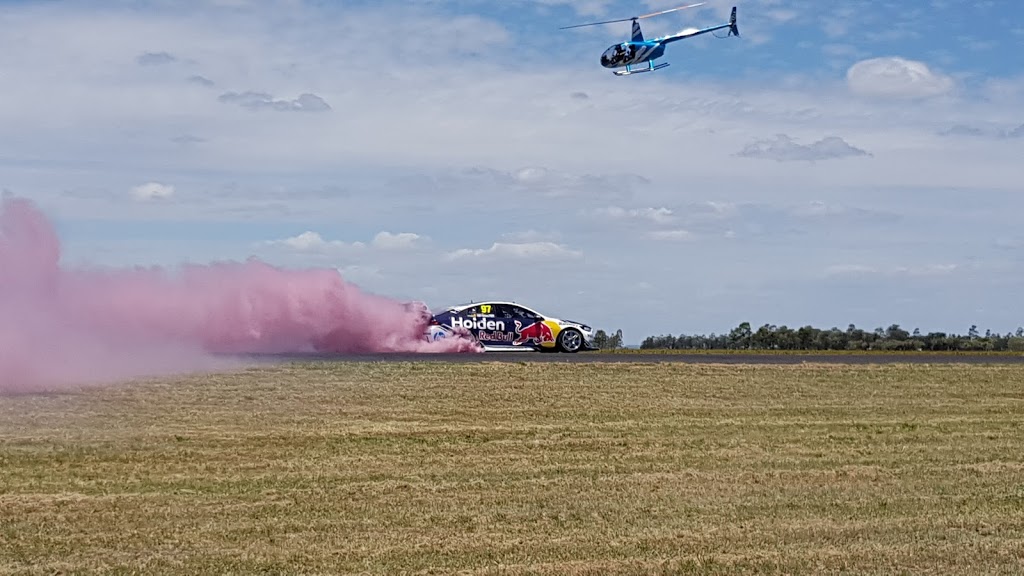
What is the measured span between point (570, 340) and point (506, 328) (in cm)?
221

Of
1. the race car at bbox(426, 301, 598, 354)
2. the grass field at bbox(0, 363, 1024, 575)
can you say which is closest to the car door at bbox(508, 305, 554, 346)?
the race car at bbox(426, 301, 598, 354)

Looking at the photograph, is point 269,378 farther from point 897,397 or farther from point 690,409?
point 897,397

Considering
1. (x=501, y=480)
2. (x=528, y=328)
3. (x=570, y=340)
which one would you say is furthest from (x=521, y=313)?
(x=501, y=480)

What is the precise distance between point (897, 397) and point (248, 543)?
17503 mm

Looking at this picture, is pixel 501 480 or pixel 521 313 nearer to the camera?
pixel 501 480

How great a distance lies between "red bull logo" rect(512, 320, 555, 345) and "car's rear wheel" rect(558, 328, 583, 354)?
0.32 m

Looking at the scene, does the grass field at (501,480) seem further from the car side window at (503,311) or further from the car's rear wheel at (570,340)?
the car's rear wheel at (570,340)

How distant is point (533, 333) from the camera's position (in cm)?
3878

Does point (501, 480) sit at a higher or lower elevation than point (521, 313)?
lower

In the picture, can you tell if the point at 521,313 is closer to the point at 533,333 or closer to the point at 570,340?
the point at 533,333

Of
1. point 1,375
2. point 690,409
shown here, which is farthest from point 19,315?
point 690,409

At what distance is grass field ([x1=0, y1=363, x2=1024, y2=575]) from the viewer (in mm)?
10266

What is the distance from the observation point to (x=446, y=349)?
38469 mm

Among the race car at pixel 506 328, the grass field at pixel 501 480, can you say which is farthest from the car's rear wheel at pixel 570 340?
the grass field at pixel 501 480
